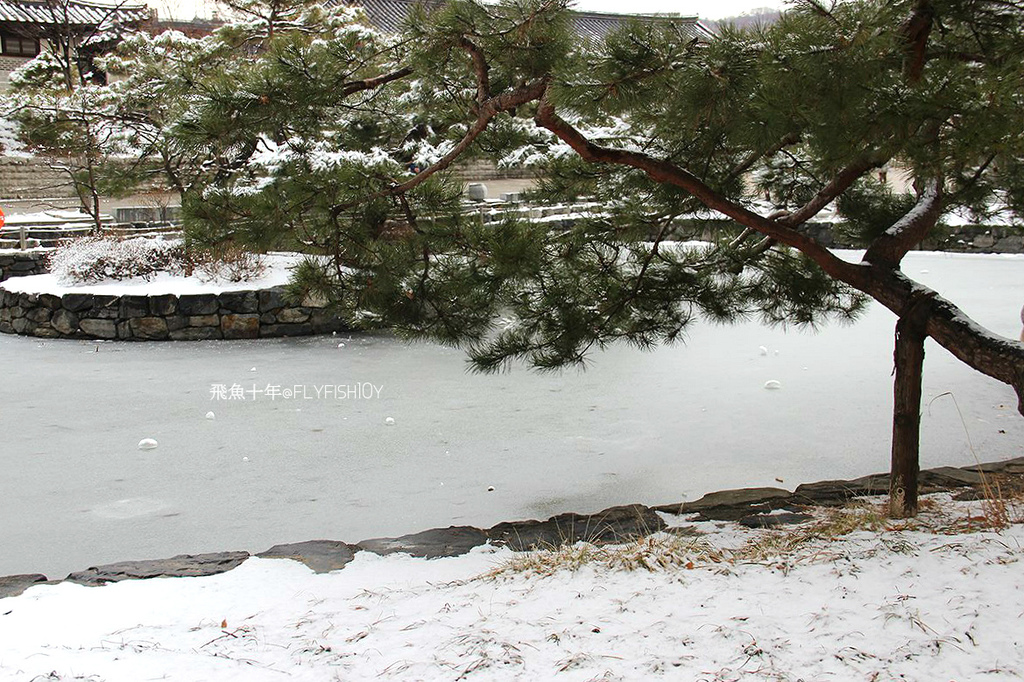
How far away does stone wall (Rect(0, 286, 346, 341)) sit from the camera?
26.7ft

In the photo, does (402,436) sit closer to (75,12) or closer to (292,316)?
(292,316)

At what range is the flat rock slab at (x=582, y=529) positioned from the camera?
3.25m

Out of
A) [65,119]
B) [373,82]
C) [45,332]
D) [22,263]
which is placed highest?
[65,119]

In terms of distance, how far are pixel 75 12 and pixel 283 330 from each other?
13371 mm

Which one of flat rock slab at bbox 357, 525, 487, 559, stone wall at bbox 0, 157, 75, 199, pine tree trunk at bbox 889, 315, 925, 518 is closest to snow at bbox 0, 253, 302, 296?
flat rock slab at bbox 357, 525, 487, 559

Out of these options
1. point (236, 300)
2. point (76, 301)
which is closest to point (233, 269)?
point (236, 300)

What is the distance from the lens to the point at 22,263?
1072 cm

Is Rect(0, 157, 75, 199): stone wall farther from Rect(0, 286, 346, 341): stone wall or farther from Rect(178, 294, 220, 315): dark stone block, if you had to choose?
Rect(178, 294, 220, 315): dark stone block

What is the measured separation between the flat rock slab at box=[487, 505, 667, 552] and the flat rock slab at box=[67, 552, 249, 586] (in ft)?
3.06

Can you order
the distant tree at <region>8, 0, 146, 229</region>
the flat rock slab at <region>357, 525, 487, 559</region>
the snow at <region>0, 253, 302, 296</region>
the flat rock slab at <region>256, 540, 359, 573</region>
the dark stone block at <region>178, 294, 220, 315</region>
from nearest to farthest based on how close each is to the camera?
the flat rock slab at <region>256, 540, 359, 573</region> → the flat rock slab at <region>357, 525, 487, 559</region> → the dark stone block at <region>178, 294, 220, 315</region> → the snow at <region>0, 253, 302, 296</region> → the distant tree at <region>8, 0, 146, 229</region>

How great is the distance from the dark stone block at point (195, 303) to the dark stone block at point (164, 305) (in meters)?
0.05

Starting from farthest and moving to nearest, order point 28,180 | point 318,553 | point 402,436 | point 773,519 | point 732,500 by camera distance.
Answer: point 28,180, point 402,436, point 732,500, point 773,519, point 318,553

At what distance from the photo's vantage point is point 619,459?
15.2ft

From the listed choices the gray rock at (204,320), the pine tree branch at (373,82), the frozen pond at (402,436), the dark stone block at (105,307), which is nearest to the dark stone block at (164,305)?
the gray rock at (204,320)
